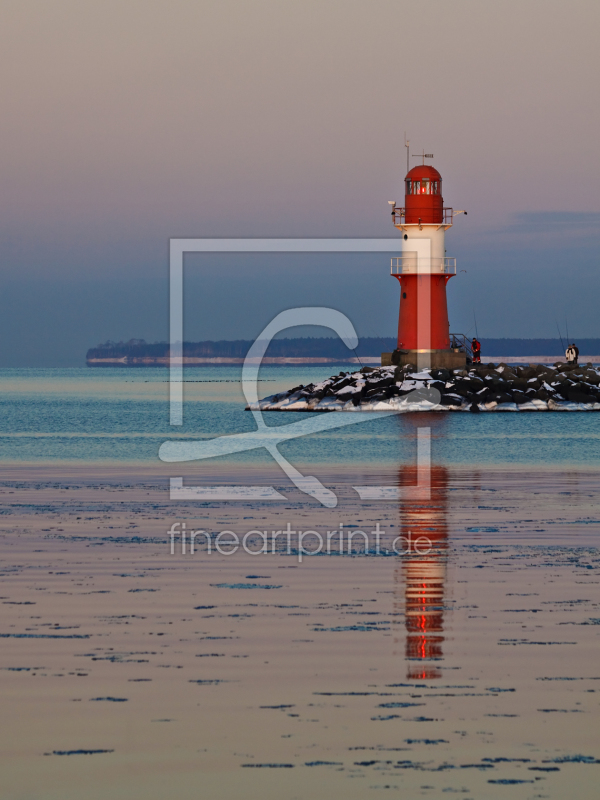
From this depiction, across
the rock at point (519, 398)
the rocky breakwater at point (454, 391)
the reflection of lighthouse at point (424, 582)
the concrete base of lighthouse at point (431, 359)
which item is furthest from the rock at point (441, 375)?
the reflection of lighthouse at point (424, 582)

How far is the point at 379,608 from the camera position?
26.0ft

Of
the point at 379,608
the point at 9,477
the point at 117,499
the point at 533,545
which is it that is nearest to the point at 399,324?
the point at 9,477

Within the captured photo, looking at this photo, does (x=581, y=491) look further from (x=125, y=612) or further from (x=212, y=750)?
(x=212, y=750)

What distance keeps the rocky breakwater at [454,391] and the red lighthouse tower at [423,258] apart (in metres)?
1.47

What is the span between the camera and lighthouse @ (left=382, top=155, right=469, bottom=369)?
3934 centimetres

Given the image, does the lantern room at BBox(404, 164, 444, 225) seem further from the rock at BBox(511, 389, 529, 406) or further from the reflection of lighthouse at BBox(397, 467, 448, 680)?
the reflection of lighthouse at BBox(397, 467, 448, 680)

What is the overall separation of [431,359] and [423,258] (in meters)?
3.68

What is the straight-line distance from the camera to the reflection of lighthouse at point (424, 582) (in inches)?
259

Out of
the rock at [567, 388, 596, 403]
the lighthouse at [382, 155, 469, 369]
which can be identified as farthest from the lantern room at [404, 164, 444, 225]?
the rock at [567, 388, 596, 403]

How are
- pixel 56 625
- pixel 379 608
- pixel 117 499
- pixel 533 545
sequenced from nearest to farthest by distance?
1. pixel 56 625
2. pixel 379 608
3. pixel 533 545
4. pixel 117 499

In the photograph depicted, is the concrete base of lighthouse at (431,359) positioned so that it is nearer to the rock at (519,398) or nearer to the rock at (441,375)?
the rock at (441,375)

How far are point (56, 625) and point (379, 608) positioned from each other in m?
2.12

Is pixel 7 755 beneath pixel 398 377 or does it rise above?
beneath

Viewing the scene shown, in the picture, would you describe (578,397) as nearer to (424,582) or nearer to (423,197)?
(423,197)
